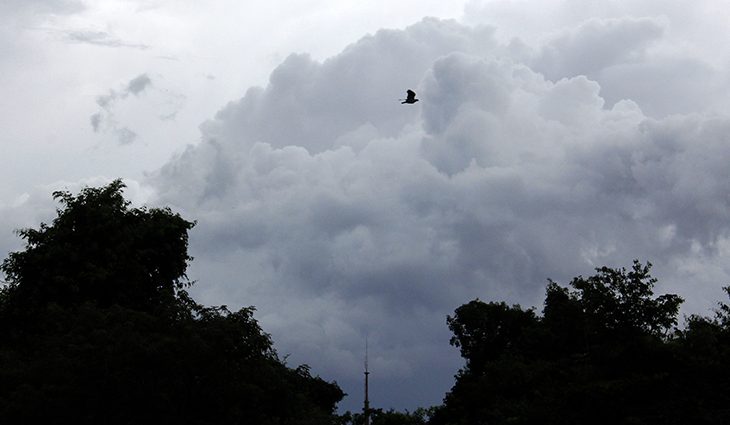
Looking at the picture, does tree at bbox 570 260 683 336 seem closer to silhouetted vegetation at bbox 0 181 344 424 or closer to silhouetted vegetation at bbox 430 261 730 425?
silhouetted vegetation at bbox 430 261 730 425

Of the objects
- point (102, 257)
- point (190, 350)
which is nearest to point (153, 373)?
point (190, 350)

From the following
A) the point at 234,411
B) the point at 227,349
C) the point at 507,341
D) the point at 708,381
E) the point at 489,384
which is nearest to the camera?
the point at 234,411

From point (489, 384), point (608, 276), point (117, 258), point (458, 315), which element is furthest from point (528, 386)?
point (117, 258)

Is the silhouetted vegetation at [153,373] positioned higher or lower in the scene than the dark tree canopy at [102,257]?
lower

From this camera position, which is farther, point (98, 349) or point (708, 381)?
point (708, 381)

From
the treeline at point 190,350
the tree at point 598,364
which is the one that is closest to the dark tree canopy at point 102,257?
the treeline at point 190,350

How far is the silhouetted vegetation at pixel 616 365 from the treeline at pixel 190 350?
71 mm

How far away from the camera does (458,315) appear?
84625mm

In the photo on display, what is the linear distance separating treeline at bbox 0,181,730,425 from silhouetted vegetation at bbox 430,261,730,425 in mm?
71

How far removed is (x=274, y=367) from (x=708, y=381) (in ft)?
64.8

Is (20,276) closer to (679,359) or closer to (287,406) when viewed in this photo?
(287,406)

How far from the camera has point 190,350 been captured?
95.5 ft

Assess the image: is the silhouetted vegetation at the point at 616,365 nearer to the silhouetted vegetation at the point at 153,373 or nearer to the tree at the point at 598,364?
the tree at the point at 598,364

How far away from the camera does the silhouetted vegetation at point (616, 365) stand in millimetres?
39812
